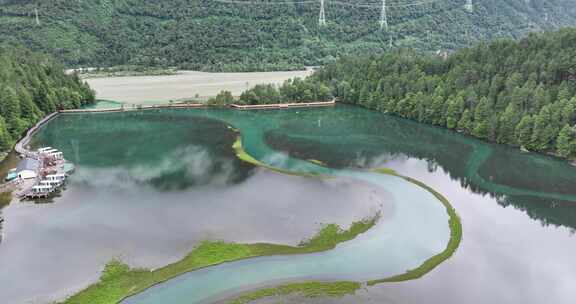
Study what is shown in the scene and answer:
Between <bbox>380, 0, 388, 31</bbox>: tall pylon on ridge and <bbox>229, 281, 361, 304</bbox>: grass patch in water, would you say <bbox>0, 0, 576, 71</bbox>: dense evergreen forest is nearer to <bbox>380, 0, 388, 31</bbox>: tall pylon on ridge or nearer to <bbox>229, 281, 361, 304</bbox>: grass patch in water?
<bbox>380, 0, 388, 31</bbox>: tall pylon on ridge

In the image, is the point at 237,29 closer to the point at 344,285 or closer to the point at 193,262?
the point at 193,262

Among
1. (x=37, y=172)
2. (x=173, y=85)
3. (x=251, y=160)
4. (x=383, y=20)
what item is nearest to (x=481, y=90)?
(x=251, y=160)

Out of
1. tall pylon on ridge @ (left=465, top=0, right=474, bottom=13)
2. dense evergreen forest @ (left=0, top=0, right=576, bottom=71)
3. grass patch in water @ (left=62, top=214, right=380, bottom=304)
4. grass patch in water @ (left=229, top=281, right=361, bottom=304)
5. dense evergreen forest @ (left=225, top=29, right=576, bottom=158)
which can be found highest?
tall pylon on ridge @ (left=465, top=0, right=474, bottom=13)

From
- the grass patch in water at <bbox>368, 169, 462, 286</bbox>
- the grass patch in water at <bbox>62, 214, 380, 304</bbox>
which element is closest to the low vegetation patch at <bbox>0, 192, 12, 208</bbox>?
the grass patch in water at <bbox>62, 214, 380, 304</bbox>

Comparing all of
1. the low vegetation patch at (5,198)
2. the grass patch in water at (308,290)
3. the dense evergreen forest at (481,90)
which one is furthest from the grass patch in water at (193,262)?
the dense evergreen forest at (481,90)

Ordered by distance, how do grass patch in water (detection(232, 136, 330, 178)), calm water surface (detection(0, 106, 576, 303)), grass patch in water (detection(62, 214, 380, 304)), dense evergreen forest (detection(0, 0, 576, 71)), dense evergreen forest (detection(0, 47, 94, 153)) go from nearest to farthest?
1. grass patch in water (detection(62, 214, 380, 304))
2. calm water surface (detection(0, 106, 576, 303))
3. grass patch in water (detection(232, 136, 330, 178))
4. dense evergreen forest (detection(0, 47, 94, 153))
5. dense evergreen forest (detection(0, 0, 576, 71))

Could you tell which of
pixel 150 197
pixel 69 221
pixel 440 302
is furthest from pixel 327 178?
pixel 69 221
